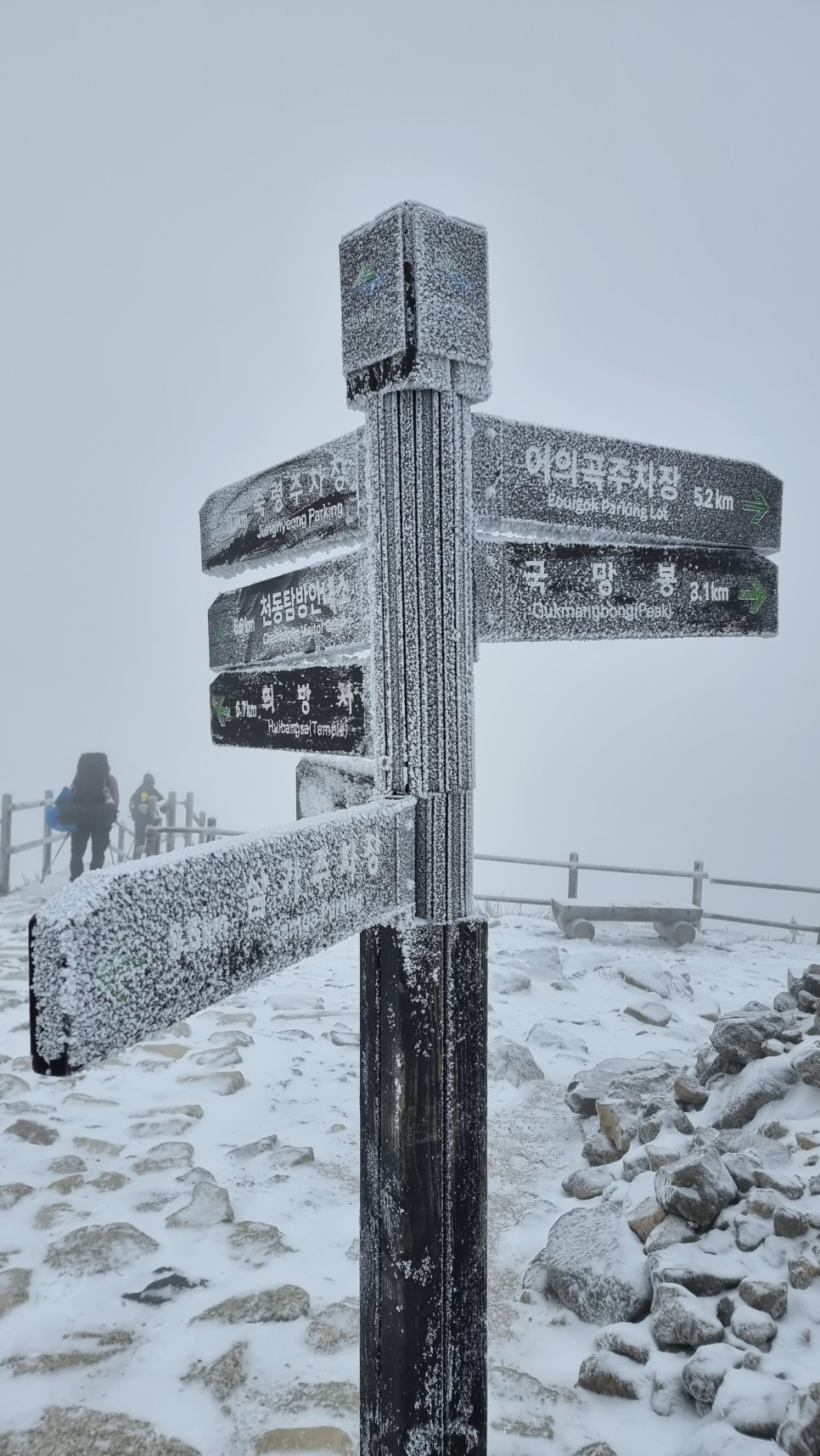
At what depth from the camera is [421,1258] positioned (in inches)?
55.7

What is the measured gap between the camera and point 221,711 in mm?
2035

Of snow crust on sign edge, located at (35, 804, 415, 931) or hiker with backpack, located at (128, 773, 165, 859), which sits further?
hiker with backpack, located at (128, 773, 165, 859)

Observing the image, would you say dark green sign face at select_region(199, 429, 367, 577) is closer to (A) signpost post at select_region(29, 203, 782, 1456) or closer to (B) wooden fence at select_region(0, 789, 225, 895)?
(A) signpost post at select_region(29, 203, 782, 1456)

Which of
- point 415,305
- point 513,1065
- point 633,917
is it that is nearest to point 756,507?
point 415,305

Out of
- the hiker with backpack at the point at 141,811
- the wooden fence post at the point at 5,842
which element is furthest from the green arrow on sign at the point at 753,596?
the hiker with backpack at the point at 141,811

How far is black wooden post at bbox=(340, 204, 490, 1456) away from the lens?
1413 mm

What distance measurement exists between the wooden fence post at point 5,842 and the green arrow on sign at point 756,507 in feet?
30.8

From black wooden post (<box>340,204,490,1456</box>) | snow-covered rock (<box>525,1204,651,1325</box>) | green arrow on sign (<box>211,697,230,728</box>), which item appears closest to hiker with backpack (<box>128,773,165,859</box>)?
snow-covered rock (<box>525,1204,651,1325</box>)

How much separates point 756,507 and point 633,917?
19.8 ft

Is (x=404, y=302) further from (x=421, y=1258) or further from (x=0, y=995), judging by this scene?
(x=0, y=995)

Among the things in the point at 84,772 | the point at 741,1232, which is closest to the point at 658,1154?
the point at 741,1232

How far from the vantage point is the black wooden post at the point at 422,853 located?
1413 millimetres

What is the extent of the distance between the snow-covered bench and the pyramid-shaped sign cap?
6330 mm

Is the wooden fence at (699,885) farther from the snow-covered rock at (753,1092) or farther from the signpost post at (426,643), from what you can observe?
the signpost post at (426,643)
